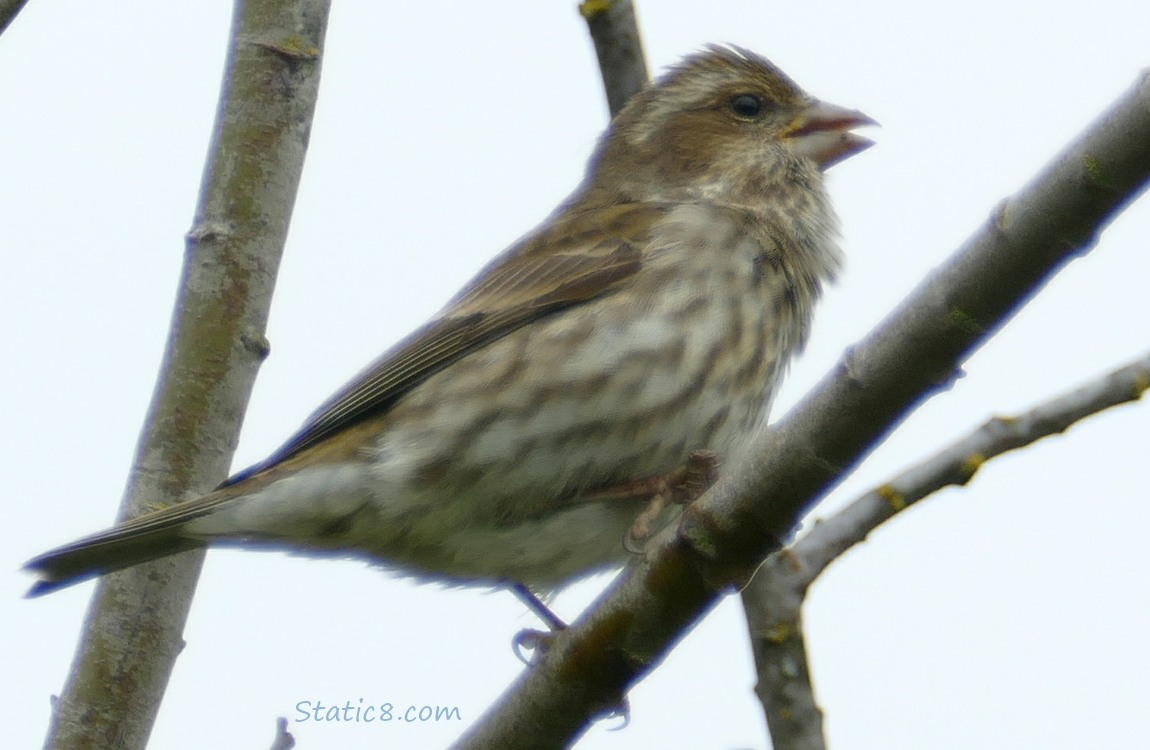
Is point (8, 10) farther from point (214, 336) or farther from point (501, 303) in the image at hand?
point (501, 303)

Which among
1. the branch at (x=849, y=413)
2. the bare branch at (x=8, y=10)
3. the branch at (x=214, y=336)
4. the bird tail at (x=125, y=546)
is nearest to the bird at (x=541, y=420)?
the bird tail at (x=125, y=546)

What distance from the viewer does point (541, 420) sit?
204 inches

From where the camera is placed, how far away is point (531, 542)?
536cm

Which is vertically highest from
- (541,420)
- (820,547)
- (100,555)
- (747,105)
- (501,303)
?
(747,105)

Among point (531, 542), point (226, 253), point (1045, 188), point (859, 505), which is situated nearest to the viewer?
point (1045, 188)

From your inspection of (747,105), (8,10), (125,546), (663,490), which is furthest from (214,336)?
(747,105)

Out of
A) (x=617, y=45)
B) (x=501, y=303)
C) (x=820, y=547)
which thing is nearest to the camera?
(x=820, y=547)

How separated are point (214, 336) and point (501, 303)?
49.8 inches

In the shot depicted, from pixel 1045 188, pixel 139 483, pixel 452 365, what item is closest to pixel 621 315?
pixel 452 365

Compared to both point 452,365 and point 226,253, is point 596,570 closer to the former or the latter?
point 452,365

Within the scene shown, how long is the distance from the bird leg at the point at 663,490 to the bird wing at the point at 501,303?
0.83m

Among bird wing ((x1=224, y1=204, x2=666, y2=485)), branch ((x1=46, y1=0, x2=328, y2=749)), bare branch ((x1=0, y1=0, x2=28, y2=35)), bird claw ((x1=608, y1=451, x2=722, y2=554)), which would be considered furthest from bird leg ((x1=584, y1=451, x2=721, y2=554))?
bare branch ((x1=0, y1=0, x2=28, y2=35))

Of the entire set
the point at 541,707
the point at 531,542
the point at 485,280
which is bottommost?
the point at 541,707

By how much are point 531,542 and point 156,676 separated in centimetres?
135
